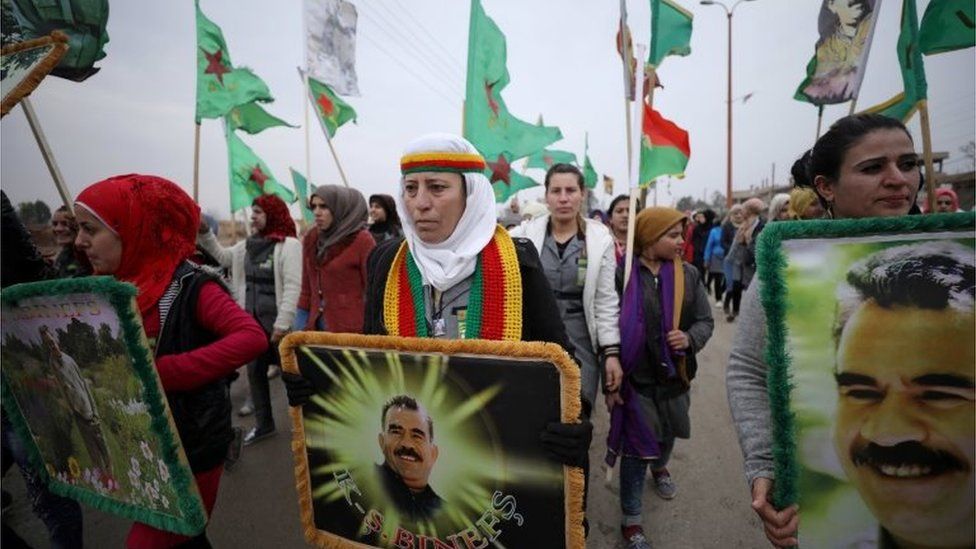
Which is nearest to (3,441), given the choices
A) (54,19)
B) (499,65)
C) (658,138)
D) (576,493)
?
(54,19)

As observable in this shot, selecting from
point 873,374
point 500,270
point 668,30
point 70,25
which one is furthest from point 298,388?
point 668,30

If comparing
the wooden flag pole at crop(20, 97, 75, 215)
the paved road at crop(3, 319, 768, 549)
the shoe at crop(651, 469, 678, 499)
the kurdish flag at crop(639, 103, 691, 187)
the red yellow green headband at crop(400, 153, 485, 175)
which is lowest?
the paved road at crop(3, 319, 768, 549)

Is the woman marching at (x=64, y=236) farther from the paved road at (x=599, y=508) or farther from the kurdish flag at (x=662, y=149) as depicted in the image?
the kurdish flag at (x=662, y=149)

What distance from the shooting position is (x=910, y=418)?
0.87 m

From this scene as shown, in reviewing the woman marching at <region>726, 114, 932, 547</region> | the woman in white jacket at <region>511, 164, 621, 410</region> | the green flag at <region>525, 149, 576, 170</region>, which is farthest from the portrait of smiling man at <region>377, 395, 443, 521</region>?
the green flag at <region>525, 149, 576, 170</region>

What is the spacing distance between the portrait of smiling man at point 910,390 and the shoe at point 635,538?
1.76 meters

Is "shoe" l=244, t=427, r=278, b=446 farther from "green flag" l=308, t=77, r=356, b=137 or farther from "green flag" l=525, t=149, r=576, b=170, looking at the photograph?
"green flag" l=525, t=149, r=576, b=170

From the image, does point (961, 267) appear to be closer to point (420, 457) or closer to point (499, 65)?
point (420, 457)

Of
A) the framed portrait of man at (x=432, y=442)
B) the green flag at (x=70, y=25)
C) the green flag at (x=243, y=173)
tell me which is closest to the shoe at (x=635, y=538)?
the framed portrait of man at (x=432, y=442)

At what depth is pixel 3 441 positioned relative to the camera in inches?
87.4

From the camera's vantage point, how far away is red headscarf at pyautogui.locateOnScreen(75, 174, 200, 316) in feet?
5.13

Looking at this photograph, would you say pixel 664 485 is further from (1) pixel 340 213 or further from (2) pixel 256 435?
(2) pixel 256 435

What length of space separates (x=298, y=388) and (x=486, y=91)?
12.2 feet

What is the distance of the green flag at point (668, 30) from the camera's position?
10.4 ft
